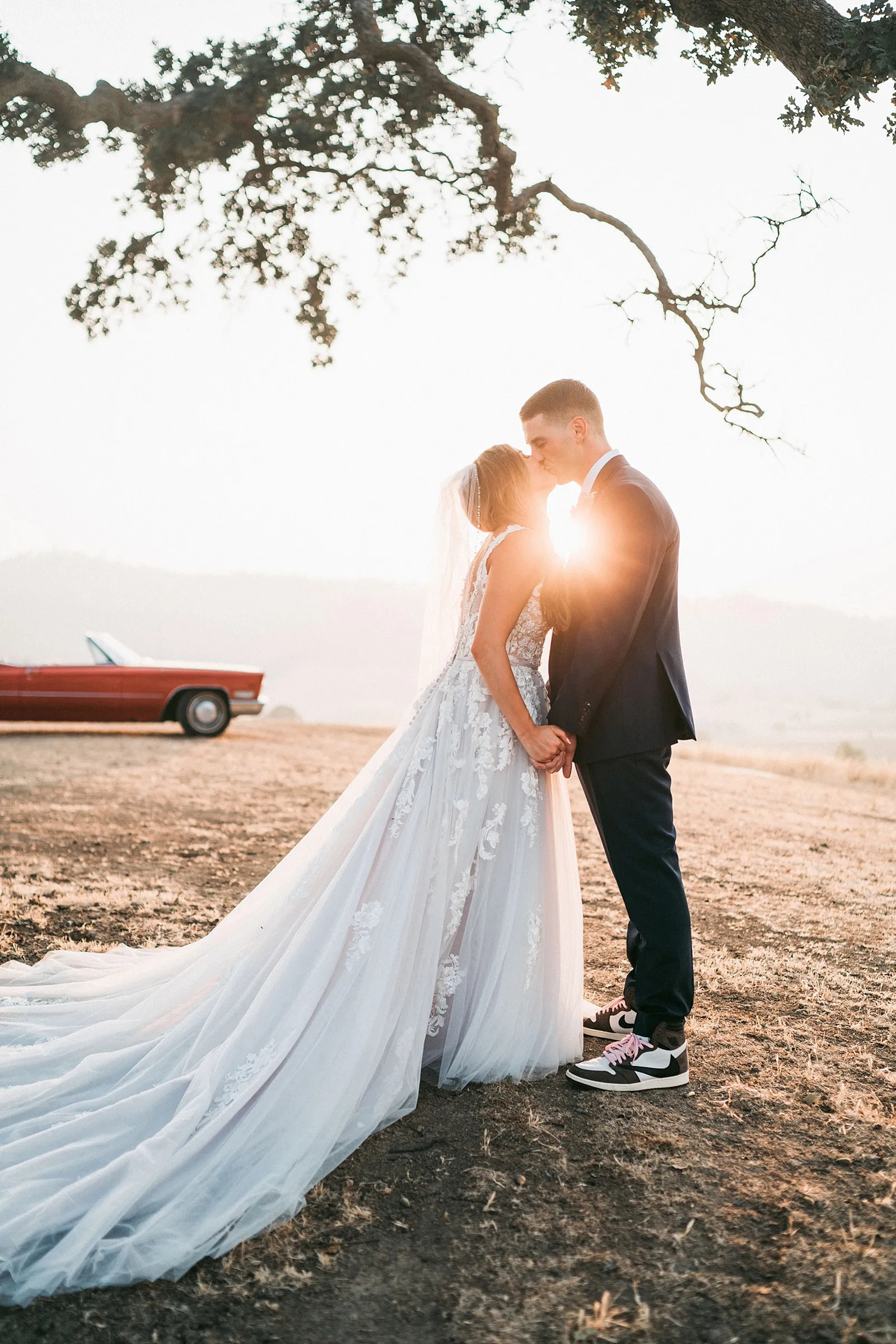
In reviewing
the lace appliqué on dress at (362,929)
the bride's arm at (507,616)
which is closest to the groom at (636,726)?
the bride's arm at (507,616)

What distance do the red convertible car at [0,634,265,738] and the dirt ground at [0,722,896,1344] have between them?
730cm

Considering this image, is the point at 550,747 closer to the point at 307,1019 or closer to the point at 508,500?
the point at 508,500

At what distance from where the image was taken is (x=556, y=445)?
131 inches

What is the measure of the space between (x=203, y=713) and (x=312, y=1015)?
34.7 feet

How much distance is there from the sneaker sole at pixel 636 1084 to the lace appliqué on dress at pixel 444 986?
0.46 metres

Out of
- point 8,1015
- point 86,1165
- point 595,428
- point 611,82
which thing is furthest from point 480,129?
point 86,1165

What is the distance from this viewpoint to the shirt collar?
10.8 feet

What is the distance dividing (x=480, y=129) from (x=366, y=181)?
1.09 meters

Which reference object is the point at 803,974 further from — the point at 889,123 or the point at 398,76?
the point at 398,76

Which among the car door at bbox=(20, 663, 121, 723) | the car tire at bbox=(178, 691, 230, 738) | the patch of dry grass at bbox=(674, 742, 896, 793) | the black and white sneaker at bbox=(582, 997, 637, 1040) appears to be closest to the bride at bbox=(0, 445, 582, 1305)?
the black and white sneaker at bbox=(582, 997, 637, 1040)

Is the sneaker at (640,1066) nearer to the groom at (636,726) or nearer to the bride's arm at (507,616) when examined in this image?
the groom at (636,726)

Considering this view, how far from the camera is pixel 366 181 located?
8531mm

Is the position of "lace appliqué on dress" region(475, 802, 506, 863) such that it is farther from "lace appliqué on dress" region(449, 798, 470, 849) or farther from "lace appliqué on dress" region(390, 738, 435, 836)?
"lace appliqué on dress" region(390, 738, 435, 836)

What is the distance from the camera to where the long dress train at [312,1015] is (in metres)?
2.31
